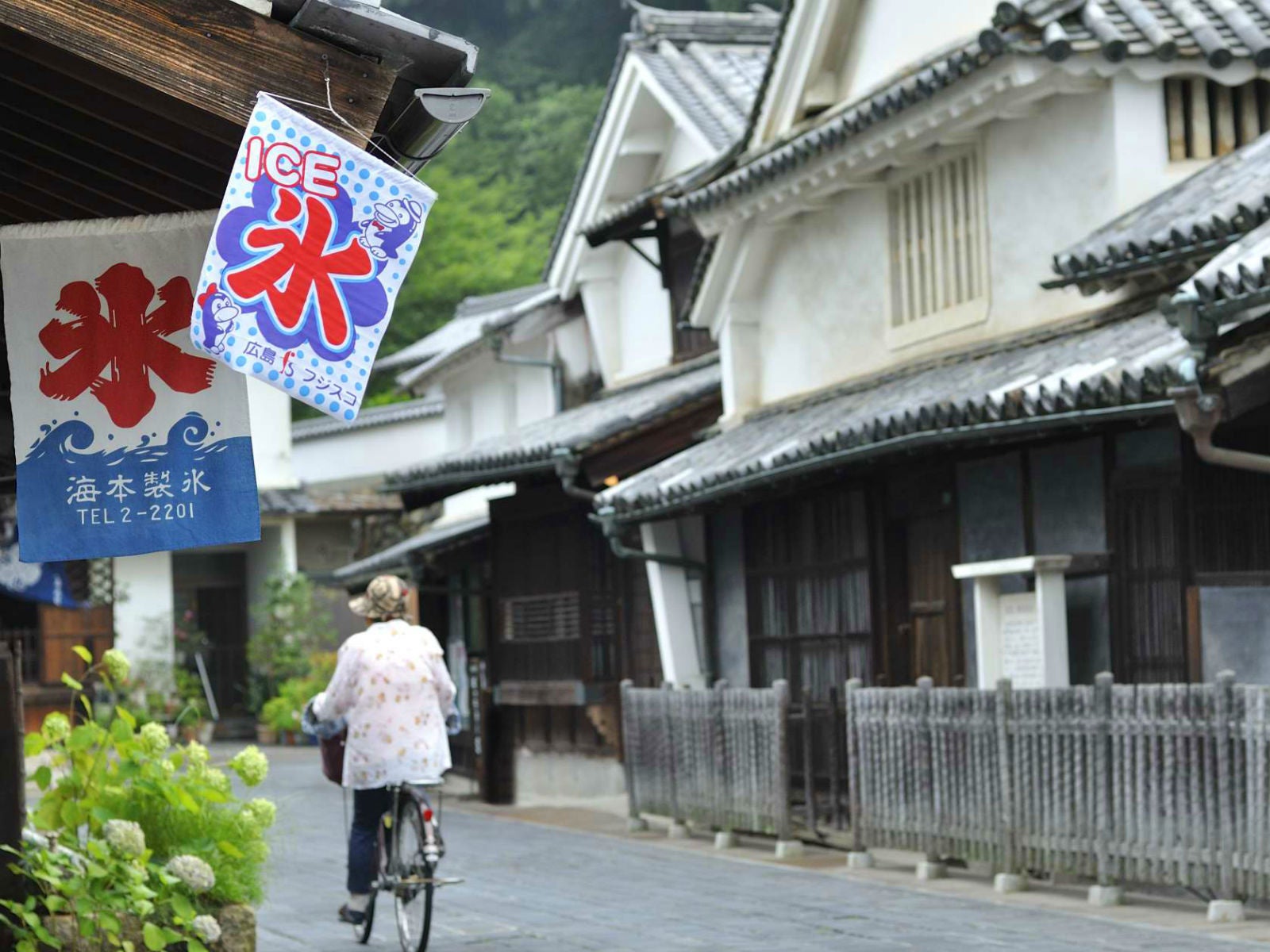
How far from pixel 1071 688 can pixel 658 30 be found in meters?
14.5

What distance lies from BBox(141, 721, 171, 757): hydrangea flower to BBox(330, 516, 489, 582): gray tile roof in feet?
56.5

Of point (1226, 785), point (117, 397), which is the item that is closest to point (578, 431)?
point (1226, 785)

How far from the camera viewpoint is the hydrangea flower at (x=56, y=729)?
8188 millimetres

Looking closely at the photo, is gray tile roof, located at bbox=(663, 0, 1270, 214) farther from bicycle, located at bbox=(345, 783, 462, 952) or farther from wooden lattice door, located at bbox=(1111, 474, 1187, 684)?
bicycle, located at bbox=(345, 783, 462, 952)

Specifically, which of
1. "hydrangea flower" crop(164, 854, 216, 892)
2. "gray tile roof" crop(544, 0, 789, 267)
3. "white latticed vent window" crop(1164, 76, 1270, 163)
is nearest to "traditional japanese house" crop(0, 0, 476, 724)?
"hydrangea flower" crop(164, 854, 216, 892)

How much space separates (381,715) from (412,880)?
90 cm

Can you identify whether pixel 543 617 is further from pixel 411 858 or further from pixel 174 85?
pixel 174 85

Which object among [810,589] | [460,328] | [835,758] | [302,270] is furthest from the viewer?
[460,328]

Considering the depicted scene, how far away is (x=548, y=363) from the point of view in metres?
28.0

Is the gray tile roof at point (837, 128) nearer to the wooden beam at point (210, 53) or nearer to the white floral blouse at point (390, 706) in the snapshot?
the white floral blouse at point (390, 706)

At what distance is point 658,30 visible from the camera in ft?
80.9

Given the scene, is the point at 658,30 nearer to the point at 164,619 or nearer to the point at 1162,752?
the point at 1162,752

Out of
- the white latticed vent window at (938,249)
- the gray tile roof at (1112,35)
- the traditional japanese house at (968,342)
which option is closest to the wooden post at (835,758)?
the traditional japanese house at (968,342)

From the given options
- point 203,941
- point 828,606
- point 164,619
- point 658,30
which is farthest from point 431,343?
point 203,941
